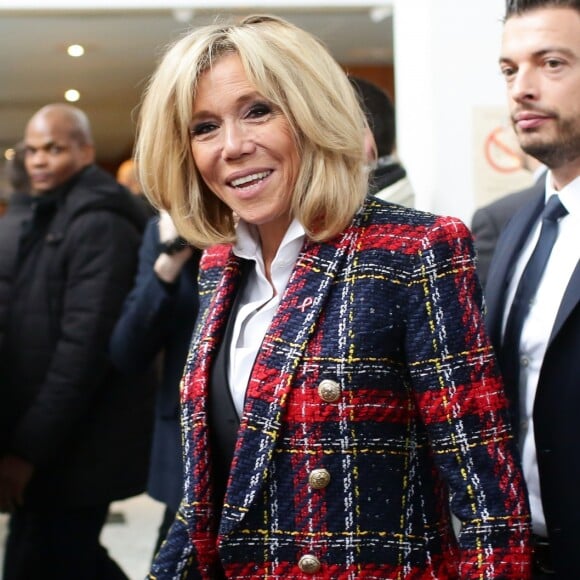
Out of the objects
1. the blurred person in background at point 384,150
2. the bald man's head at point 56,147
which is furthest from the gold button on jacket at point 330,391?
the bald man's head at point 56,147

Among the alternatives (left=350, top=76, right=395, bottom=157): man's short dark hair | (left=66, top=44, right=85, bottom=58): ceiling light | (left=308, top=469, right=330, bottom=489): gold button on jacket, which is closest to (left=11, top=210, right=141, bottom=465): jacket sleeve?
(left=350, top=76, right=395, bottom=157): man's short dark hair

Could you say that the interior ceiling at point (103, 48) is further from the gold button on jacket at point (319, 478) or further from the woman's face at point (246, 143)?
the gold button on jacket at point (319, 478)

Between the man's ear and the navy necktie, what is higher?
the man's ear

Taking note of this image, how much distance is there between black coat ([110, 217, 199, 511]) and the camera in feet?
10.3

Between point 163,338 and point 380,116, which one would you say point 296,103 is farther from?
point 163,338

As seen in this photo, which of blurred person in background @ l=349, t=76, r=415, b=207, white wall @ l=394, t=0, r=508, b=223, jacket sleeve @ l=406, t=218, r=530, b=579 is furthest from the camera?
white wall @ l=394, t=0, r=508, b=223

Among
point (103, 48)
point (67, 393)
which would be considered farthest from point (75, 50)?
point (67, 393)

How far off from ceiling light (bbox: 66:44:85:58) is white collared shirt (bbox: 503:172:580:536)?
5.72m

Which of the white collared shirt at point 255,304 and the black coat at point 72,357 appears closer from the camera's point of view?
the white collared shirt at point 255,304

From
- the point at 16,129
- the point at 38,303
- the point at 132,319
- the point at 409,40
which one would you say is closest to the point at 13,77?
the point at 16,129

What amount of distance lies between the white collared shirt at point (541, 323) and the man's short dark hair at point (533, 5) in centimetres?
36

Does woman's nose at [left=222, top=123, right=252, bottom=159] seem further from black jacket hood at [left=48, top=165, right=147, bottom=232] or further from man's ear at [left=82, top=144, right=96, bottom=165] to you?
man's ear at [left=82, top=144, right=96, bottom=165]

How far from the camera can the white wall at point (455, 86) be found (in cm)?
438

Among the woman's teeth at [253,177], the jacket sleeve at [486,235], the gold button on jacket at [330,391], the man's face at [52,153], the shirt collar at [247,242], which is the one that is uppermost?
the man's face at [52,153]
